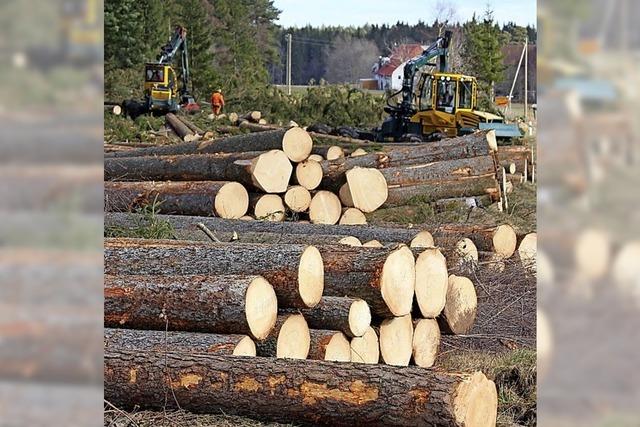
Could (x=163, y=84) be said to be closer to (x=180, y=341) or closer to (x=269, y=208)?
(x=269, y=208)

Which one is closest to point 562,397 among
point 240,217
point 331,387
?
point 331,387

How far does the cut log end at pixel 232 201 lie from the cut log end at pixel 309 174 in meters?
0.80

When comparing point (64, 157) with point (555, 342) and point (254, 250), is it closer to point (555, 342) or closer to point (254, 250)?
point (555, 342)

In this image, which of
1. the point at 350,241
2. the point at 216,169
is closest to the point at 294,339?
the point at 350,241

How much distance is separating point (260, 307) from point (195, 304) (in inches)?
13.9

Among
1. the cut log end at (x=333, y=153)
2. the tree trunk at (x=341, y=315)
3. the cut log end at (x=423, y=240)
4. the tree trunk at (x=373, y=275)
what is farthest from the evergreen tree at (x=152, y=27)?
the tree trunk at (x=341, y=315)

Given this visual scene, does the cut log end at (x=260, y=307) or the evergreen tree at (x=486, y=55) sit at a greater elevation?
the evergreen tree at (x=486, y=55)

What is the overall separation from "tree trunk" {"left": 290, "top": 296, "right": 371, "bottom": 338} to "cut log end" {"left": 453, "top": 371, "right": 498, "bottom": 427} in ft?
4.98

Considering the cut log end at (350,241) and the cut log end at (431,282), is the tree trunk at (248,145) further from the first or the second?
the cut log end at (431,282)

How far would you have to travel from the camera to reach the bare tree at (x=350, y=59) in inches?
2685

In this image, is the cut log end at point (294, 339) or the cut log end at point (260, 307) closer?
the cut log end at point (260, 307)

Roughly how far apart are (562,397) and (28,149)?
0.39 m

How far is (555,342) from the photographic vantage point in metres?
0.61

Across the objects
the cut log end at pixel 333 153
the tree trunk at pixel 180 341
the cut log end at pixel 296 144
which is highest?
the cut log end at pixel 296 144
